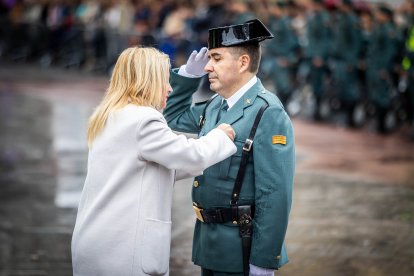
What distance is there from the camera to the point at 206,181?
528cm

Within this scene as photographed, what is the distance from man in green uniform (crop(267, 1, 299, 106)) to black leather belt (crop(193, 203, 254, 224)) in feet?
46.7

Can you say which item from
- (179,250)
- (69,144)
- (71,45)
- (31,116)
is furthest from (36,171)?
(71,45)

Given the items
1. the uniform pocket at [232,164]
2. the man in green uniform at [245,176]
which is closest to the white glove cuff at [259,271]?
the man in green uniform at [245,176]

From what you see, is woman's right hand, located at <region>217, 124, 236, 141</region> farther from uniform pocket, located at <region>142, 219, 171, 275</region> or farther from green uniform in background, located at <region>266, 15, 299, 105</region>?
green uniform in background, located at <region>266, 15, 299, 105</region>

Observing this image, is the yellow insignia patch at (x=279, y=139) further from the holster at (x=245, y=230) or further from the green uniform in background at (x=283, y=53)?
the green uniform in background at (x=283, y=53)

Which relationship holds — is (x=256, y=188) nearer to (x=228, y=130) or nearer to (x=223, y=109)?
(x=228, y=130)

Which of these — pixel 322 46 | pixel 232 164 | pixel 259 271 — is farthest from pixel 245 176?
pixel 322 46

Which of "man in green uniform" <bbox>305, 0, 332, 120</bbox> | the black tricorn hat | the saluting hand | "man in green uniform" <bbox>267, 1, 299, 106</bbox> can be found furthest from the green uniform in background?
the black tricorn hat

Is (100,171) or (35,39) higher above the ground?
(100,171)

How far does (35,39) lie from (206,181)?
2427 centimetres

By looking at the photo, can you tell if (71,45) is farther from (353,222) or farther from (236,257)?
(236,257)

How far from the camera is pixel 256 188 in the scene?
16.7 feet

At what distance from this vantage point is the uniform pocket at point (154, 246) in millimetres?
4832

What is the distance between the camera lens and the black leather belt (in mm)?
5191
